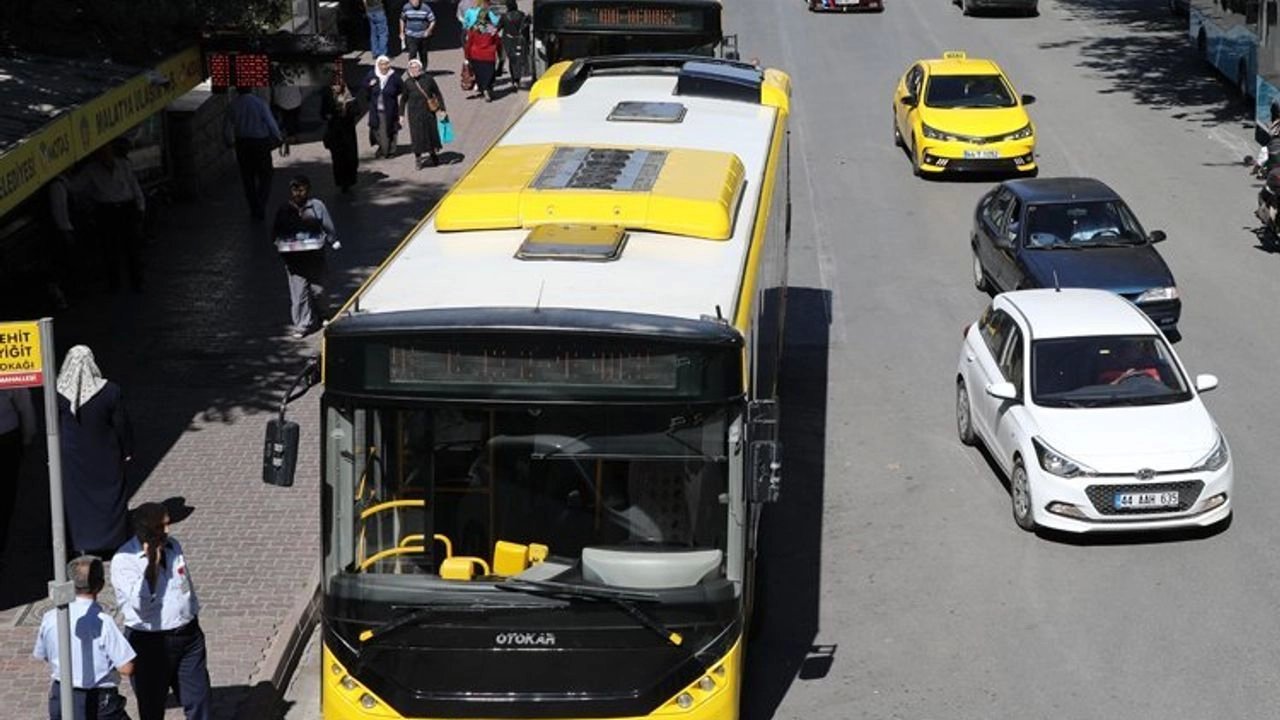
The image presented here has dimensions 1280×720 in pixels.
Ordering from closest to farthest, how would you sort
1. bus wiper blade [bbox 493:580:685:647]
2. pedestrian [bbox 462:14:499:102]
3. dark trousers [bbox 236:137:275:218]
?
bus wiper blade [bbox 493:580:685:647] < dark trousers [bbox 236:137:275:218] < pedestrian [bbox 462:14:499:102]

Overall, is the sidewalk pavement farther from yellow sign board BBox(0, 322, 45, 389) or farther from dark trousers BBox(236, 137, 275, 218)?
yellow sign board BBox(0, 322, 45, 389)

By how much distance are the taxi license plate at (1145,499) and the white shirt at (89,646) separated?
8.03 meters

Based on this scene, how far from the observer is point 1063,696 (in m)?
12.7

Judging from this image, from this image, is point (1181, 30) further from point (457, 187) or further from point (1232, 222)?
point (457, 187)

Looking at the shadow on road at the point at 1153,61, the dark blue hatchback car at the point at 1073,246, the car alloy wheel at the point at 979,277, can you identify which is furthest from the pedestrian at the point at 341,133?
the shadow on road at the point at 1153,61

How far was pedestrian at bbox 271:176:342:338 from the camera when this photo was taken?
20.2 meters

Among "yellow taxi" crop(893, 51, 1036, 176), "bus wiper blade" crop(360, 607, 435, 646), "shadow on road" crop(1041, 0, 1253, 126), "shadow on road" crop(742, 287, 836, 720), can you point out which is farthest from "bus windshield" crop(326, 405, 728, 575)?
"shadow on road" crop(1041, 0, 1253, 126)

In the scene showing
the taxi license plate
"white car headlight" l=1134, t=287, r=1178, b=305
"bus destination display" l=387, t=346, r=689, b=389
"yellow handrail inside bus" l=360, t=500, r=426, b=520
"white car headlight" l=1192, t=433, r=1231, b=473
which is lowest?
the taxi license plate

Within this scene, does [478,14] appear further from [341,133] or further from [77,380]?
[77,380]

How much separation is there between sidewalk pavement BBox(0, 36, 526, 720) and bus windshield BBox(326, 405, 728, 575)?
9.15 feet

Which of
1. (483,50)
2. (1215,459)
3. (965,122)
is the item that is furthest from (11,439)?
(483,50)

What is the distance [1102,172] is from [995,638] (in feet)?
55.9

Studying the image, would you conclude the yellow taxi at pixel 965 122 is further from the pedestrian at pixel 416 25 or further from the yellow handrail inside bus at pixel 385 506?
the yellow handrail inside bus at pixel 385 506

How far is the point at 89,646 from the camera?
10359 mm
